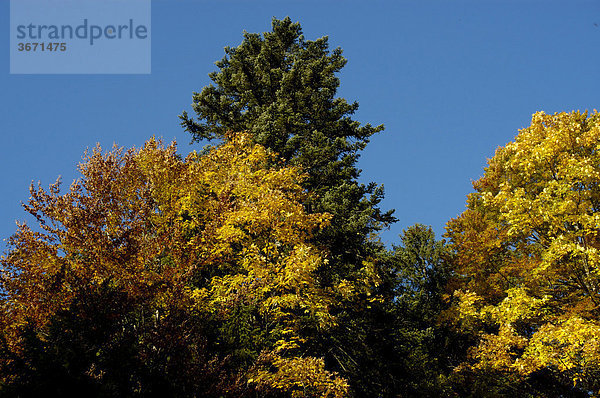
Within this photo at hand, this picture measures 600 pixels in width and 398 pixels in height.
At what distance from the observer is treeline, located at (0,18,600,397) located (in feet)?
35.3

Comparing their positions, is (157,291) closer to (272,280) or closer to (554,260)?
(272,280)

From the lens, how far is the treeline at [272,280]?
35.3 ft

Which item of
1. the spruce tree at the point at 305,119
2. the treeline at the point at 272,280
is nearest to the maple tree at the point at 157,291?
the treeline at the point at 272,280

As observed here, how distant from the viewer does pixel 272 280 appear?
15219 mm

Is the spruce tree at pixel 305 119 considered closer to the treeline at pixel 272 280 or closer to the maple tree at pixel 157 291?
the treeline at pixel 272 280

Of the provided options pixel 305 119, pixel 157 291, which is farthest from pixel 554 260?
pixel 305 119

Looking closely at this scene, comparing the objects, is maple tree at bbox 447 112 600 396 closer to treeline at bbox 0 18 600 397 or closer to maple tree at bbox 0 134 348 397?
treeline at bbox 0 18 600 397

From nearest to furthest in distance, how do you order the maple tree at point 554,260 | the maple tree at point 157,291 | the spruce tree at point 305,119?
the maple tree at point 157,291
the maple tree at point 554,260
the spruce tree at point 305,119

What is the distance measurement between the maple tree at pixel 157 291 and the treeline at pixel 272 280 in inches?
2.0

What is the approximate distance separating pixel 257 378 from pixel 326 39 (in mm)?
23639

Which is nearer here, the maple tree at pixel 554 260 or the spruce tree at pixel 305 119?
the maple tree at pixel 554 260

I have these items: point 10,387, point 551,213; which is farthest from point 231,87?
point 10,387

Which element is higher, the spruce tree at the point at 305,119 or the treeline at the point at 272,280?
the spruce tree at the point at 305,119

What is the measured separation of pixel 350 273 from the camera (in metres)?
19.2
